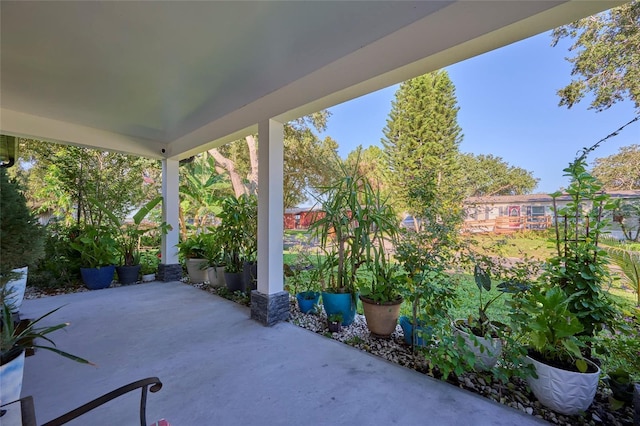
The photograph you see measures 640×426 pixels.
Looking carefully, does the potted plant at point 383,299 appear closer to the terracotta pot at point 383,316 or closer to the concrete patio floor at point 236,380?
the terracotta pot at point 383,316

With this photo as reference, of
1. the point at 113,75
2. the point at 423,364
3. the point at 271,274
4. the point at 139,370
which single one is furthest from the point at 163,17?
the point at 423,364

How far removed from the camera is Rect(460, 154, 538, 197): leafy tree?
343cm

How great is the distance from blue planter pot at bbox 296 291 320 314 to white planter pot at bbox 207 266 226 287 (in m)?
1.82

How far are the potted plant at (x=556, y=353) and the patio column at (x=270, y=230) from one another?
88.9 inches

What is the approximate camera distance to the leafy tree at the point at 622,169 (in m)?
2.21

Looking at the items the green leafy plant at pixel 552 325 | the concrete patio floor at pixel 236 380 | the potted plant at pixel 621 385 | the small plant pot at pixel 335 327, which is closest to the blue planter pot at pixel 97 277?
the concrete patio floor at pixel 236 380

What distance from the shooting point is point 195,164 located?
6.84 metres

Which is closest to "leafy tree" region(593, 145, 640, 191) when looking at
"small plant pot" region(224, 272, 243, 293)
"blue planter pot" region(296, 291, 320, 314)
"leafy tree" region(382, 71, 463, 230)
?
"blue planter pot" region(296, 291, 320, 314)

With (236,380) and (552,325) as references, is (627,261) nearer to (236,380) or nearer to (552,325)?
(552,325)

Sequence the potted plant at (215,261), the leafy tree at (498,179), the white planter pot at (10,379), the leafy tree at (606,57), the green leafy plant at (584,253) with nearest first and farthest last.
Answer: the white planter pot at (10,379), the green leafy plant at (584,253), the leafy tree at (606,57), the leafy tree at (498,179), the potted plant at (215,261)

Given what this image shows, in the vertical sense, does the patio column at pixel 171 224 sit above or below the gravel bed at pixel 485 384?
above

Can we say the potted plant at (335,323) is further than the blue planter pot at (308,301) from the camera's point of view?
No

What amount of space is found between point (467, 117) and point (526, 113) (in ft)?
10.2

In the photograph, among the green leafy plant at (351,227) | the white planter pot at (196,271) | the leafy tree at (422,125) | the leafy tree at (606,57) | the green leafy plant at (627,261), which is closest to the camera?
the green leafy plant at (627,261)
